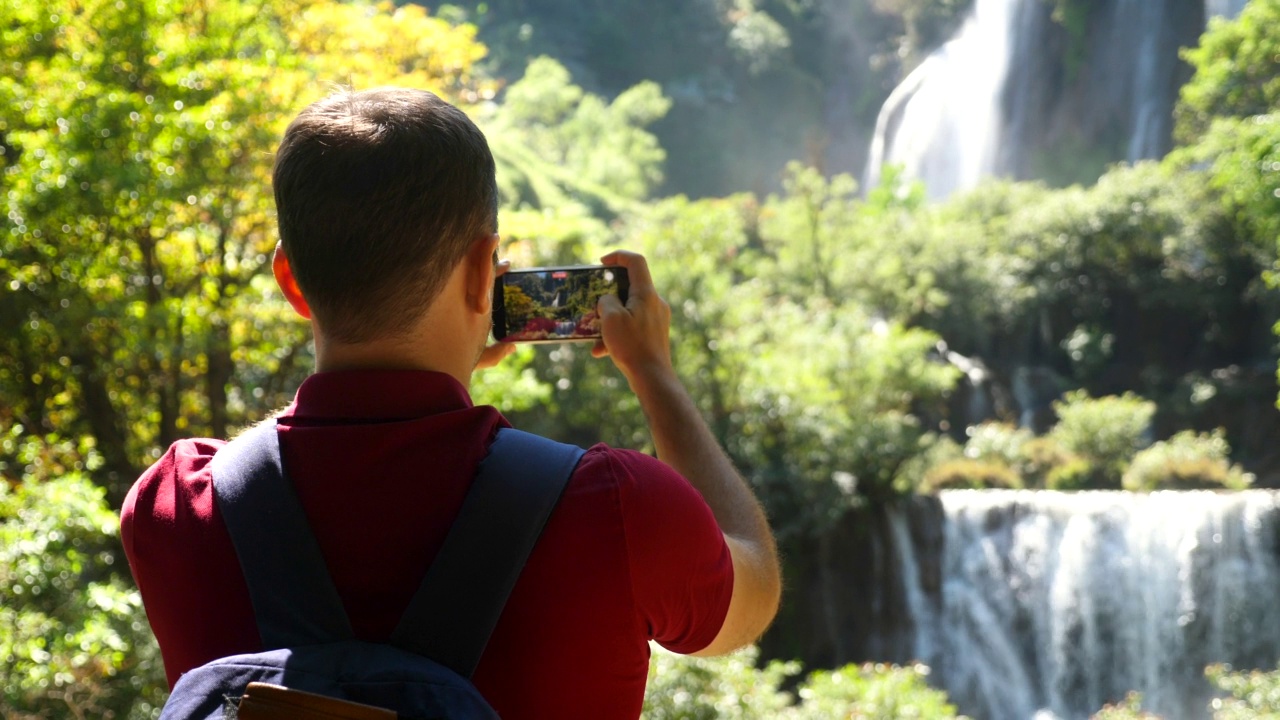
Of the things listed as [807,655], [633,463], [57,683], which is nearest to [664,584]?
[633,463]

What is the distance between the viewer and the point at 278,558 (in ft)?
3.22

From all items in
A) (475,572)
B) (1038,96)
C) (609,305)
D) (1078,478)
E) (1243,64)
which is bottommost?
(1078,478)

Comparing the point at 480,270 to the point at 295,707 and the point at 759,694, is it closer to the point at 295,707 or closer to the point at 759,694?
the point at 295,707

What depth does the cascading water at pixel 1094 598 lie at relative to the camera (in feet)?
38.1

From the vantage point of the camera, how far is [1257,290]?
62.5 feet

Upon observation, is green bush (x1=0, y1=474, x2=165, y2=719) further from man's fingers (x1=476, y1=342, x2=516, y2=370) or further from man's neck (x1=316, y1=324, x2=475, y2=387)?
man's neck (x1=316, y1=324, x2=475, y2=387)

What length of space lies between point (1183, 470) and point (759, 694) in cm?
986

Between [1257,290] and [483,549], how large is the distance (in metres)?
21.1

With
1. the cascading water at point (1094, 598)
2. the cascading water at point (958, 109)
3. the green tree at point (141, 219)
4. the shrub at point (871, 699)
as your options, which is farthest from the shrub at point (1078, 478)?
the cascading water at point (958, 109)

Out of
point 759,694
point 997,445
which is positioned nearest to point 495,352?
point 759,694

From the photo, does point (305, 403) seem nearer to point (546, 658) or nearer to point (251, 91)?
point (546, 658)

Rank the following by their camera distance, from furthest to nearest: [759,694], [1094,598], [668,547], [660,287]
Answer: [660,287]
[1094,598]
[759,694]
[668,547]

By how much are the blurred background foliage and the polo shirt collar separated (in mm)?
3815

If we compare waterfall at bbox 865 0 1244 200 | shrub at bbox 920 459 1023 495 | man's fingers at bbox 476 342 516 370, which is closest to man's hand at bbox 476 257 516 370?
man's fingers at bbox 476 342 516 370
